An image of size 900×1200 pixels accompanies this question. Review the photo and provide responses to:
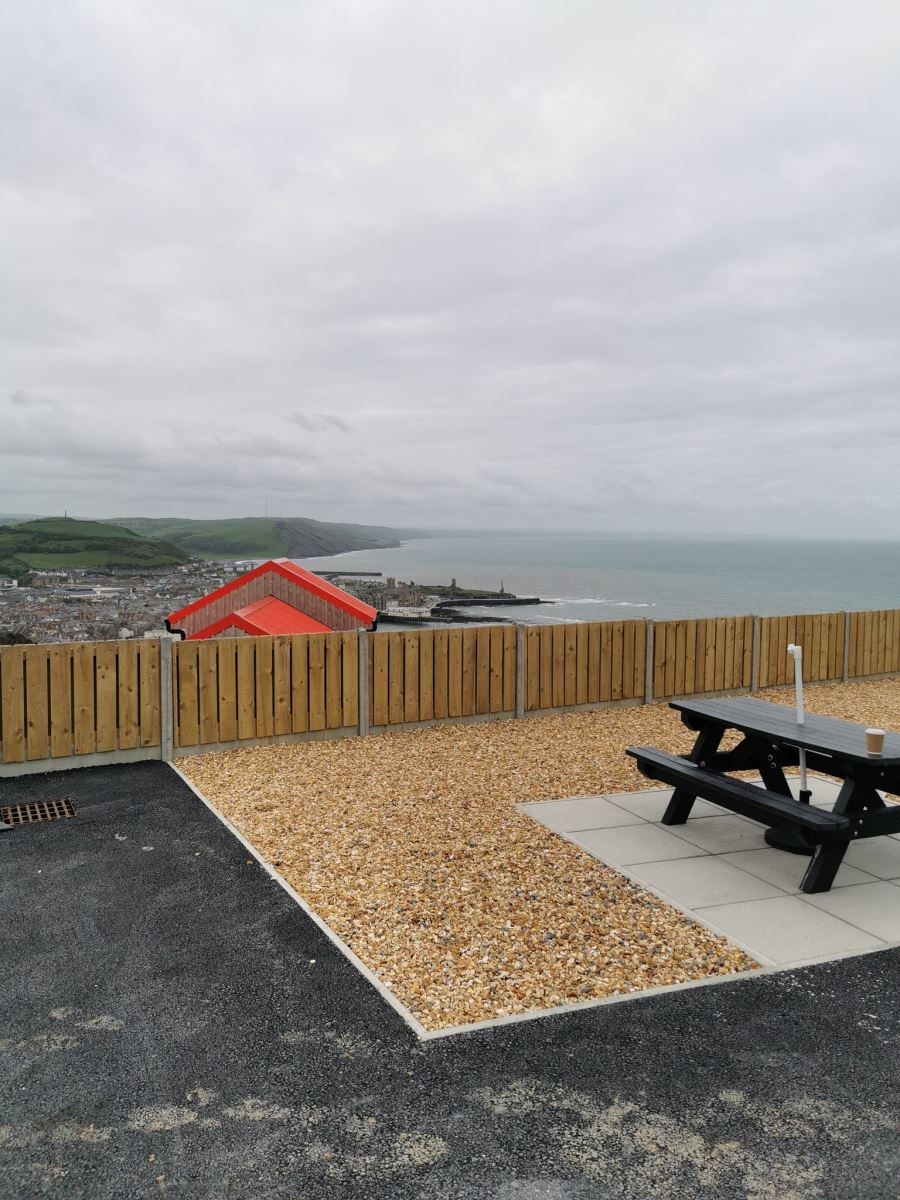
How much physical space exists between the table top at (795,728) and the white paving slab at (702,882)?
93cm

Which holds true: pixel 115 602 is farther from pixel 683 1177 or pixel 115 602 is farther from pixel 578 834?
pixel 683 1177

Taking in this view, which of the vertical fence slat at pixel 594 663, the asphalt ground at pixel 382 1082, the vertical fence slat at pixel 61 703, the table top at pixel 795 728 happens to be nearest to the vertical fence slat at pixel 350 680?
the vertical fence slat at pixel 61 703

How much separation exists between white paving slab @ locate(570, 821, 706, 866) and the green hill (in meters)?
27.2

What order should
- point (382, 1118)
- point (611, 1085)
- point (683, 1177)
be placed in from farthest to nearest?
point (611, 1085)
point (382, 1118)
point (683, 1177)

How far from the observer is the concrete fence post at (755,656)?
12.2m

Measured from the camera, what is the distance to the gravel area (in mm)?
3998

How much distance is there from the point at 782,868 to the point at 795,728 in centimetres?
98

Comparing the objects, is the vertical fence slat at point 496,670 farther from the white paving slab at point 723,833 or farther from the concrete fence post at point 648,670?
the white paving slab at point 723,833

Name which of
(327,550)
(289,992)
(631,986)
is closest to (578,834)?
(631,986)

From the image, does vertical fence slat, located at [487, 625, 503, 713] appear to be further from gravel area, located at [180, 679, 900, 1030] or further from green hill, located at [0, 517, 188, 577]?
green hill, located at [0, 517, 188, 577]

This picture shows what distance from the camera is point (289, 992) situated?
3785 mm

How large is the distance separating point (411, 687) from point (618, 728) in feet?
8.46

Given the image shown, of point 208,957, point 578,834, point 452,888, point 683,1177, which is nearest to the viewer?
point 683,1177

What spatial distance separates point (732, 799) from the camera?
545cm
